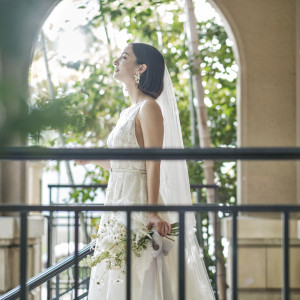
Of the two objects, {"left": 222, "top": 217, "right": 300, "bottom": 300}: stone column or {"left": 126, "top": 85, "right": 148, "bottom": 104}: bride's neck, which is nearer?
{"left": 126, "top": 85, "right": 148, "bottom": 104}: bride's neck

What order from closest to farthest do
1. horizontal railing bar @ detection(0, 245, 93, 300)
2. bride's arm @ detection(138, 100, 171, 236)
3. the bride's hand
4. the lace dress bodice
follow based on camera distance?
horizontal railing bar @ detection(0, 245, 93, 300), the bride's hand, bride's arm @ detection(138, 100, 171, 236), the lace dress bodice

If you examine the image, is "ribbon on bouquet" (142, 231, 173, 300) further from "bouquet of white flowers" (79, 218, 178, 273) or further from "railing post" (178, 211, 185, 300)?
"railing post" (178, 211, 185, 300)

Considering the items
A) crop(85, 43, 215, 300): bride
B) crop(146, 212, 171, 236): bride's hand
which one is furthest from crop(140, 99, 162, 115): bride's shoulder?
crop(146, 212, 171, 236): bride's hand

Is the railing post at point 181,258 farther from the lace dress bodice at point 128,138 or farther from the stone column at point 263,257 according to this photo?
the stone column at point 263,257

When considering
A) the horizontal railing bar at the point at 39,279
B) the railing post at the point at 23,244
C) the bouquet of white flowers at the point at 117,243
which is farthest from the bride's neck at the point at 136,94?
the railing post at the point at 23,244

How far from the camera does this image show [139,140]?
2.22m

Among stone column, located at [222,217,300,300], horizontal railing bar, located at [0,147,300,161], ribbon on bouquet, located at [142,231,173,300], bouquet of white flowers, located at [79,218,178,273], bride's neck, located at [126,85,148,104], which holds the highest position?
bride's neck, located at [126,85,148,104]

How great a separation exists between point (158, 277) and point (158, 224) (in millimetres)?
238

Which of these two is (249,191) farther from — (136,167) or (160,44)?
(160,44)

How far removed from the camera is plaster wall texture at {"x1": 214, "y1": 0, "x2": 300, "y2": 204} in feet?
12.4

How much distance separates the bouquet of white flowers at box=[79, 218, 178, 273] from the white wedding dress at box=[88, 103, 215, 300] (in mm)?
29

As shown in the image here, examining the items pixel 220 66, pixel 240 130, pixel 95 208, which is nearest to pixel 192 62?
pixel 220 66

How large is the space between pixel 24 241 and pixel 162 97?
152 cm

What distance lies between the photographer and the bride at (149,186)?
207cm
